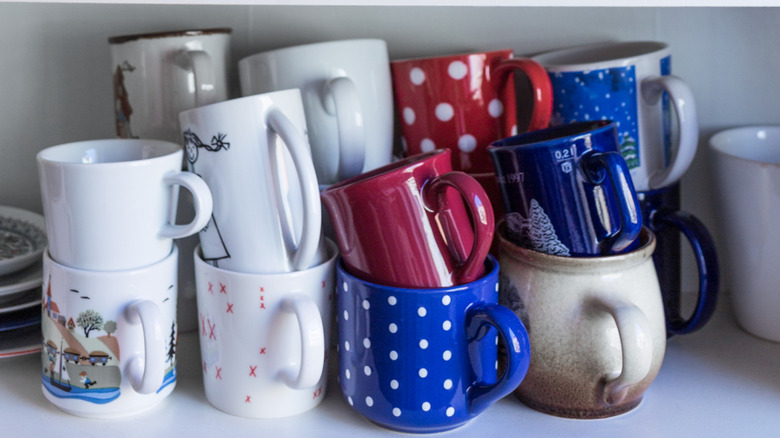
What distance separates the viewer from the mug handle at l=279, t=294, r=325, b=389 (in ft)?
2.10

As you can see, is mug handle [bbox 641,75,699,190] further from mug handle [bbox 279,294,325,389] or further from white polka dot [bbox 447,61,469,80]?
mug handle [bbox 279,294,325,389]

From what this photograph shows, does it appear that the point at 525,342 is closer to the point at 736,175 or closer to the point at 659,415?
the point at 659,415

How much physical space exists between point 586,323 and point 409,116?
0.28 meters

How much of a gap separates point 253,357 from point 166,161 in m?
0.18

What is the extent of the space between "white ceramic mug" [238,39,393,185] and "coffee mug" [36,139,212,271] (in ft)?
0.43

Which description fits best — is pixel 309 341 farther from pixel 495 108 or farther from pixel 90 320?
pixel 495 108

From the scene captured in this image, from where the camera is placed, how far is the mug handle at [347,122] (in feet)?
2.32

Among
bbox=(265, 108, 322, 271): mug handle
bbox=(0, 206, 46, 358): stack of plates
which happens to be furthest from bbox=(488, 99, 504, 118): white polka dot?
bbox=(0, 206, 46, 358): stack of plates

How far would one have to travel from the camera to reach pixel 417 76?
789 millimetres

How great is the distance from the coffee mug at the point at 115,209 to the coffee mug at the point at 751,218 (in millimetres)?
504

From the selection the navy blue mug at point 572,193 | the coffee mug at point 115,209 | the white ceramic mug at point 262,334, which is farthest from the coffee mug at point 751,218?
the coffee mug at point 115,209

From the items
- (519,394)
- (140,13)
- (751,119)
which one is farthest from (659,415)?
(140,13)

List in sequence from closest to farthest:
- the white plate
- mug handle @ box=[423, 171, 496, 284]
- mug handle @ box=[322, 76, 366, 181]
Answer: mug handle @ box=[423, 171, 496, 284], mug handle @ box=[322, 76, 366, 181], the white plate

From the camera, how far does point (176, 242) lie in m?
0.79
